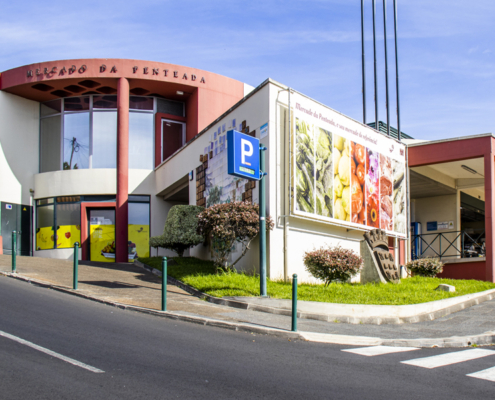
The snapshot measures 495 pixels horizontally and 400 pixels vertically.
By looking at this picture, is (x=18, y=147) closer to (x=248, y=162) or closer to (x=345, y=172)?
(x=345, y=172)

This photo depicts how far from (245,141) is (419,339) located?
19.3 feet

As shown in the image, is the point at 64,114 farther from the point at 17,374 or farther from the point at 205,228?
the point at 17,374

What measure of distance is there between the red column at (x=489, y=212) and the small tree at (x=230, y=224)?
9045 millimetres

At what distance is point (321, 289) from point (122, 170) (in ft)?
47.7

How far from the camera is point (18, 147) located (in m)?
25.8

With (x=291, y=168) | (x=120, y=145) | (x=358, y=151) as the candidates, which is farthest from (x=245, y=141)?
(x=120, y=145)

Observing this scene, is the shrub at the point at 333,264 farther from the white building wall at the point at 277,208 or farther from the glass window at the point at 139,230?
the glass window at the point at 139,230

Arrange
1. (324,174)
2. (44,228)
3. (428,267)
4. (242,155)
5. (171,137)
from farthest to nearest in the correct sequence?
(171,137) < (44,228) < (428,267) < (324,174) < (242,155)

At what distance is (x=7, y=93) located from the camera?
25.8 metres

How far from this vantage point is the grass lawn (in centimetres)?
1179

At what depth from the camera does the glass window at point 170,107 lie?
27094 mm

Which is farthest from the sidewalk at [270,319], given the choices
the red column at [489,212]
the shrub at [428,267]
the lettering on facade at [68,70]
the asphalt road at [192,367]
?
the lettering on facade at [68,70]

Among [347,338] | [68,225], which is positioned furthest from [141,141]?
[347,338]

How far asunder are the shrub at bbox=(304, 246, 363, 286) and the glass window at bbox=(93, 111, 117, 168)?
50.5 ft
